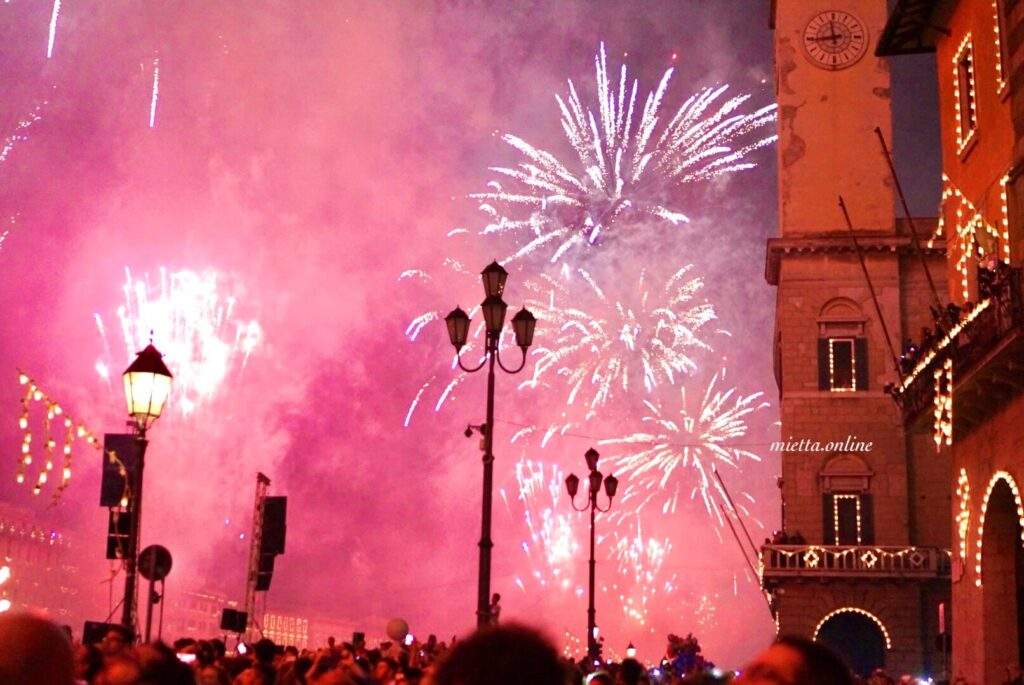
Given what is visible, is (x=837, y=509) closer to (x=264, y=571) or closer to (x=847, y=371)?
(x=847, y=371)

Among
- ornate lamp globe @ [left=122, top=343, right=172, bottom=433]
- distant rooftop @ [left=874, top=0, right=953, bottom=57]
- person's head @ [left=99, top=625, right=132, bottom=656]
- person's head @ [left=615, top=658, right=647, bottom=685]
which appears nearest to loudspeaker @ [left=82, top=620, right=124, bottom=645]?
person's head @ [left=99, top=625, right=132, bottom=656]

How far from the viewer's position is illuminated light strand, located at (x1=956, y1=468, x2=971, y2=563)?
27.7 meters

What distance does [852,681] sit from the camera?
4293mm

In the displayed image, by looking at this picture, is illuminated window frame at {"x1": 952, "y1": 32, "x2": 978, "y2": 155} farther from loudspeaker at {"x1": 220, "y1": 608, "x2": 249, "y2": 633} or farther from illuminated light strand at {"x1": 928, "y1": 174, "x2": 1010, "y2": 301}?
loudspeaker at {"x1": 220, "y1": 608, "x2": 249, "y2": 633}

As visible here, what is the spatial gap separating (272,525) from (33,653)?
19.5 metres

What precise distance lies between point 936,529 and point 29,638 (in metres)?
45.0

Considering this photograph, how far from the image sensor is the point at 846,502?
46.3m

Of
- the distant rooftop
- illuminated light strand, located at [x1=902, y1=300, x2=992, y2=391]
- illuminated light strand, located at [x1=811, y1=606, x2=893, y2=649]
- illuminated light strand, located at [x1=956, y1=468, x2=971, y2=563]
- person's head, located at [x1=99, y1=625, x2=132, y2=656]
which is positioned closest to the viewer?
person's head, located at [x1=99, y1=625, x2=132, y2=656]

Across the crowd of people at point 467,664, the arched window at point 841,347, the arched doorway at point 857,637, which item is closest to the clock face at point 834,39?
the arched window at point 841,347

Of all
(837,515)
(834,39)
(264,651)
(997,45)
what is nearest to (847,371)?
(837,515)

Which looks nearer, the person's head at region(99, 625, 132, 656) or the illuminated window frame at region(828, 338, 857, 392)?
the person's head at region(99, 625, 132, 656)

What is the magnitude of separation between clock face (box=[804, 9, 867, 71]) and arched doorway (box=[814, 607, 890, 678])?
1817 centimetres

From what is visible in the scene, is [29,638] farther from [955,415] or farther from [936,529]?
[936,529]

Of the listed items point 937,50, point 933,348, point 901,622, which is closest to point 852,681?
point 933,348
